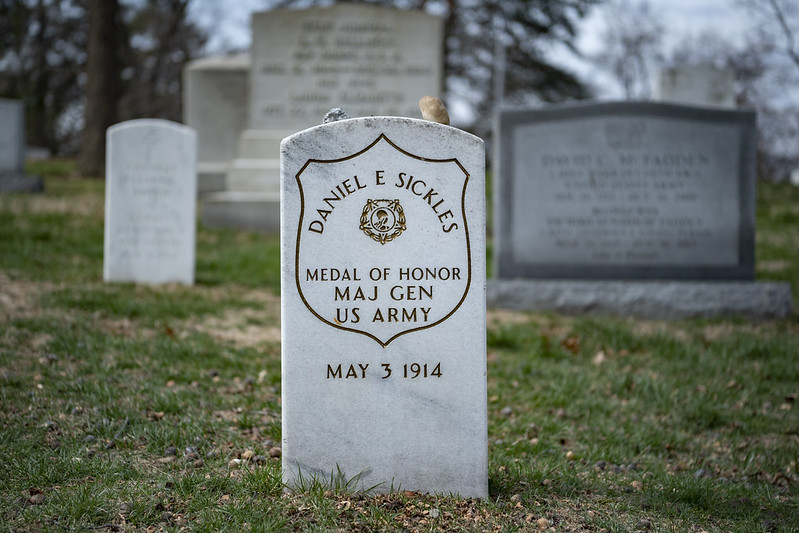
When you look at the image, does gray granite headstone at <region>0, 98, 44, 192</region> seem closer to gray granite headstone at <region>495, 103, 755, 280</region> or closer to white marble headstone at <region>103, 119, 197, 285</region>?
white marble headstone at <region>103, 119, 197, 285</region>

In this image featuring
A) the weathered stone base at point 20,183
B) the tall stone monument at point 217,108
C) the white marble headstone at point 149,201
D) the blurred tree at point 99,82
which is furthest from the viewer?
the blurred tree at point 99,82

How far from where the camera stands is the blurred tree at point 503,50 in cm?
2144

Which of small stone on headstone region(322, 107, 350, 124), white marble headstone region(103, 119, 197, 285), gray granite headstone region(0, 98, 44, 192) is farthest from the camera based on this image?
gray granite headstone region(0, 98, 44, 192)

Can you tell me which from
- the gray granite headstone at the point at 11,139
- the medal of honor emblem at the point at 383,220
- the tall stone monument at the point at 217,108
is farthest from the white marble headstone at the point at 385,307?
the gray granite headstone at the point at 11,139

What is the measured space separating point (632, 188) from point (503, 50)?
55.3ft

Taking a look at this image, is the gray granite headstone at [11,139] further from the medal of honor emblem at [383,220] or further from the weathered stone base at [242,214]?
the medal of honor emblem at [383,220]

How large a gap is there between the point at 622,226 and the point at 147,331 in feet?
13.8

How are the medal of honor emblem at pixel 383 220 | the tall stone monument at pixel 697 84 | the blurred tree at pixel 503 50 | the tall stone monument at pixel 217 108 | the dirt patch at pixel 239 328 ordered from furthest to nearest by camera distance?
the blurred tree at pixel 503 50
the tall stone monument at pixel 217 108
the tall stone monument at pixel 697 84
the dirt patch at pixel 239 328
the medal of honor emblem at pixel 383 220

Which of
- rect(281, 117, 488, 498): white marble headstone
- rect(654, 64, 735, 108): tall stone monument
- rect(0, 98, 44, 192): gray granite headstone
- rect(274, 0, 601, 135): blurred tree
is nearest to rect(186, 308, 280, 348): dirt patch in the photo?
rect(281, 117, 488, 498): white marble headstone

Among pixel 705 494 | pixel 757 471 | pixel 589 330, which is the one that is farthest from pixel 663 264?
pixel 705 494

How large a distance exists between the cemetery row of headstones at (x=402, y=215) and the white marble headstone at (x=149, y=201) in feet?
0.06

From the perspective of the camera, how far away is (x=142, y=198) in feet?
21.3

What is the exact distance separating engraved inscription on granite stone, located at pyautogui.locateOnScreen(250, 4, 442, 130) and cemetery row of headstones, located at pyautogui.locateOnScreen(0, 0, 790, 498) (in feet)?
0.09

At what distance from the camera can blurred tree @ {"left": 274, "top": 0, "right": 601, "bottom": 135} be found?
21.4 meters
